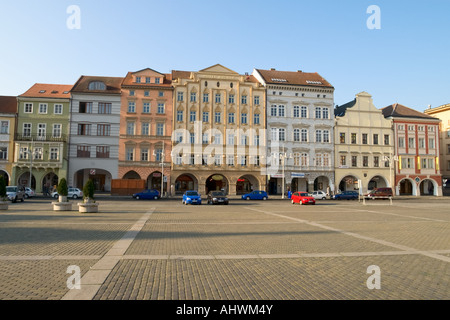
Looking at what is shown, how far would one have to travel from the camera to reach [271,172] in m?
50.4

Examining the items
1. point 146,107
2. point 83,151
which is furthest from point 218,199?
point 83,151

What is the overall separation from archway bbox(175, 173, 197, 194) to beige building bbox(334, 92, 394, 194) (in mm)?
24343

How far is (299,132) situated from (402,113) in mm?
20073

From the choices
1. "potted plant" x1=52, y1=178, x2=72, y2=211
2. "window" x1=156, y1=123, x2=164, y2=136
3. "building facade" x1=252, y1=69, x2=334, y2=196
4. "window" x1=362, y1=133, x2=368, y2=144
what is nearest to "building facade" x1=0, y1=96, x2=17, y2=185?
"window" x1=156, y1=123, x2=164, y2=136

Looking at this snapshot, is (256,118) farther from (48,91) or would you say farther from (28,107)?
(28,107)

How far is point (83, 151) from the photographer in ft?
153

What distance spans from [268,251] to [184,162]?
1570 inches

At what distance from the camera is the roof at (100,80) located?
4738 centimetres

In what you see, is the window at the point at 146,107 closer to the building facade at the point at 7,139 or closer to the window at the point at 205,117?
the window at the point at 205,117

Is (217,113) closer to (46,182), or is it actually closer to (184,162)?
(184,162)

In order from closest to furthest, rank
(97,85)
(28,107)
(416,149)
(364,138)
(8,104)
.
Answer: (28,107)
(8,104)
(97,85)
(364,138)
(416,149)

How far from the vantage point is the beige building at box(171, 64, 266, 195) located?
160ft

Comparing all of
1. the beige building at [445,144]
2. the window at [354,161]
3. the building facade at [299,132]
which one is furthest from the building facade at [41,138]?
the beige building at [445,144]
